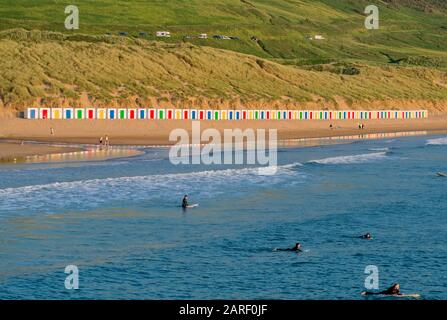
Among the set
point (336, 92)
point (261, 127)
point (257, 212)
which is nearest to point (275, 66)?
point (336, 92)

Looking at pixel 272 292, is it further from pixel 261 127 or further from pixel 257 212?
pixel 261 127

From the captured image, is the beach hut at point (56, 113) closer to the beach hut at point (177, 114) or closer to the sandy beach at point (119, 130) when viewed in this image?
the sandy beach at point (119, 130)

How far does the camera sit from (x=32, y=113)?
315 ft

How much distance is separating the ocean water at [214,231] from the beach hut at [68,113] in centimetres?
3228

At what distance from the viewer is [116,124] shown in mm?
99750

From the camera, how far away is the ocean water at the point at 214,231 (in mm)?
31094

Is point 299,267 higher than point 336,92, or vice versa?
point 336,92

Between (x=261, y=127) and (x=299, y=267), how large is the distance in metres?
77.5

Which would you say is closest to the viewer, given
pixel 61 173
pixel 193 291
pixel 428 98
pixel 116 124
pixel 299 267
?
pixel 193 291

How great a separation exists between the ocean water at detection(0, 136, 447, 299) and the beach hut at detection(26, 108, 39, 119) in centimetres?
3112

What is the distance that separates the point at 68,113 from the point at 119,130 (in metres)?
5.81

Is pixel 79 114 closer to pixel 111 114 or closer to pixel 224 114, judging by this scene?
pixel 111 114

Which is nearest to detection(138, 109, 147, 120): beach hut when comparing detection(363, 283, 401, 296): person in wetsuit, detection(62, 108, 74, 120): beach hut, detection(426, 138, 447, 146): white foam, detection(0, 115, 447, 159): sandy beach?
detection(0, 115, 447, 159): sandy beach

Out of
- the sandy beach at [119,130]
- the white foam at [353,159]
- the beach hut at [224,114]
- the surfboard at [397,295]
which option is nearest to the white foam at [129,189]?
the white foam at [353,159]
